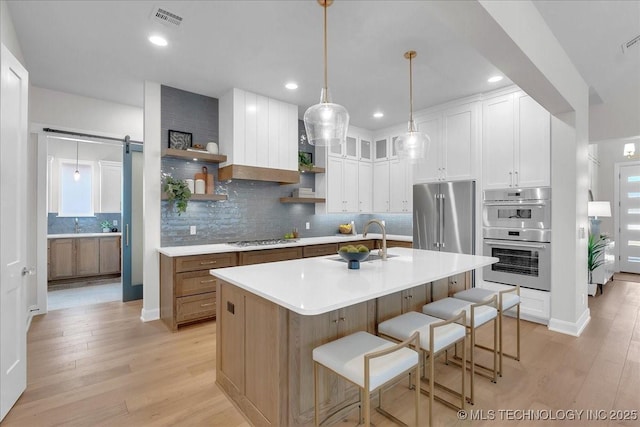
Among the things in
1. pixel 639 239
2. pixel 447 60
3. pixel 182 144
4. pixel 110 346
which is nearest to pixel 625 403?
pixel 447 60

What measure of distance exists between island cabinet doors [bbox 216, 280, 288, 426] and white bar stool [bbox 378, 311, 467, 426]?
75 centimetres

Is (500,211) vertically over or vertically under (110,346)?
over

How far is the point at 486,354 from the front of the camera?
291 cm

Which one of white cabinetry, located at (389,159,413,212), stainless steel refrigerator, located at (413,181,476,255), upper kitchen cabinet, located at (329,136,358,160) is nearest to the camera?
stainless steel refrigerator, located at (413,181,476,255)

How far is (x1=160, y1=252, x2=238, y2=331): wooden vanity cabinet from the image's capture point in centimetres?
347

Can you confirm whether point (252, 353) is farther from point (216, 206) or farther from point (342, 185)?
point (342, 185)

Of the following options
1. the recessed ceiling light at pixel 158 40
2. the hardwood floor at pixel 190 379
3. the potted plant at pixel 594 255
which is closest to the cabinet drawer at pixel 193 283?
the hardwood floor at pixel 190 379

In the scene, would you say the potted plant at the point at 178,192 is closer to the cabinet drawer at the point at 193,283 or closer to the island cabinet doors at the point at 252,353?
the cabinet drawer at the point at 193,283

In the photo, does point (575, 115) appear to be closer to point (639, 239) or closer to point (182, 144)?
point (182, 144)

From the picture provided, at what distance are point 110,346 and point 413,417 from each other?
2.88m

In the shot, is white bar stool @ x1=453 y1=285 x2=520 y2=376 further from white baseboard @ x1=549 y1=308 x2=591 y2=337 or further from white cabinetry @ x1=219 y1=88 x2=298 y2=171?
white cabinetry @ x1=219 y1=88 x2=298 y2=171

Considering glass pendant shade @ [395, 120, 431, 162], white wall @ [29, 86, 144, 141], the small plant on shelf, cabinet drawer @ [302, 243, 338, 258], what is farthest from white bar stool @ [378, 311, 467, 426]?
white wall @ [29, 86, 144, 141]

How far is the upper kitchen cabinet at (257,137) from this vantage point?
3994mm

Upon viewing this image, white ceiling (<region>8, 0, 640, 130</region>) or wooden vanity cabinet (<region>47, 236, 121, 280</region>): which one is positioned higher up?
white ceiling (<region>8, 0, 640, 130</region>)
